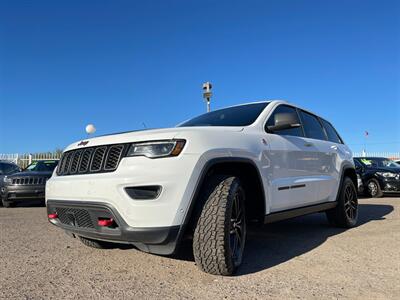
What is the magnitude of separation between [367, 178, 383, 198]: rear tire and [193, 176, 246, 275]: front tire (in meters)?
10.3

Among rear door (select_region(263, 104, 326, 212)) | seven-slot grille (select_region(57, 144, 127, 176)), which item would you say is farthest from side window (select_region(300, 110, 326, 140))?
seven-slot grille (select_region(57, 144, 127, 176))

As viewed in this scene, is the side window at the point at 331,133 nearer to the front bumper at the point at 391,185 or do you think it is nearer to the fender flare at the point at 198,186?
the fender flare at the point at 198,186

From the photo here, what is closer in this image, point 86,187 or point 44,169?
point 86,187

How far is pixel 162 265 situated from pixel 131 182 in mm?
1091

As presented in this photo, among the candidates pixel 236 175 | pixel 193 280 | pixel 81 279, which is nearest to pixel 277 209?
pixel 236 175

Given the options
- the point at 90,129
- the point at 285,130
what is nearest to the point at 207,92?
the point at 90,129

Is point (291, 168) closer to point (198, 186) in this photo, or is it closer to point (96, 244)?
point (198, 186)

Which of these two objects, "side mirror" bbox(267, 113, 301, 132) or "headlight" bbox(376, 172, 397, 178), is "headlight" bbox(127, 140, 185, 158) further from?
"headlight" bbox(376, 172, 397, 178)

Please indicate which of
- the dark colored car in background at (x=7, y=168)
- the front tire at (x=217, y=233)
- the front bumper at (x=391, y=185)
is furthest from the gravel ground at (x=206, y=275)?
the front bumper at (x=391, y=185)

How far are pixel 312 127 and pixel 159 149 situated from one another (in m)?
3.12

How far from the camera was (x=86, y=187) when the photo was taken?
3252mm

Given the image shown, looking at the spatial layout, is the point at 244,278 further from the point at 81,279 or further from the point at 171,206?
the point at 81,279

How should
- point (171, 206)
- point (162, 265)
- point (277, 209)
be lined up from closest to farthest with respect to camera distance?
1. point (171, 206)
2. point (162, 265)
3. point (277, 209)

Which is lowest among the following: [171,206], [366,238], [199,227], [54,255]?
[366,238]
